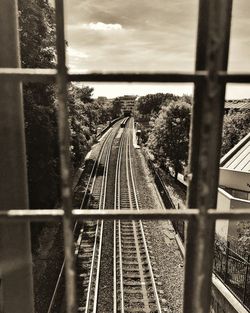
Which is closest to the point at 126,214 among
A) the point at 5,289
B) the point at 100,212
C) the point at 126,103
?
the point at 100,212

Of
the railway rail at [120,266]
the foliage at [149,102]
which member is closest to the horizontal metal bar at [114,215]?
the railway rail at [120,266]

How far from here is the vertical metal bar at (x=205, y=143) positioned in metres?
1.39

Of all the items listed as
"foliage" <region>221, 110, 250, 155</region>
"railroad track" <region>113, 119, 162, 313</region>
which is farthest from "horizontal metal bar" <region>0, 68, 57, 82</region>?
"foliage" <region>221, 110, 250, 155</region>

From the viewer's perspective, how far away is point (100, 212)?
1.73 m

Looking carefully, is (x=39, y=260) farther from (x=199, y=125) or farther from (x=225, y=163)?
(x=199, y=125)

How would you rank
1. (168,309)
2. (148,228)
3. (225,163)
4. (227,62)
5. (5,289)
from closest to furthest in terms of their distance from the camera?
1. (227,62)
2. (5,289)
3. (168,309)
4. (148,228)
5. (225,163)

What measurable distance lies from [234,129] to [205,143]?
26620 mm

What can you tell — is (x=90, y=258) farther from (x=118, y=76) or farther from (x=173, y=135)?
(x=173, y=135)

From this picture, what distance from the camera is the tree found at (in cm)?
2427

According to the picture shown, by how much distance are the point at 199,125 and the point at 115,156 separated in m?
30.5

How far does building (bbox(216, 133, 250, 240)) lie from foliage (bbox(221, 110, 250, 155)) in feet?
30.7

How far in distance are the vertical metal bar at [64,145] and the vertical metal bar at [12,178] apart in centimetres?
32

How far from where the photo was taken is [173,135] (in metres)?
24.8

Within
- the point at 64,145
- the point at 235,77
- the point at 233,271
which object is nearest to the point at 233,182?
the point at 233,271
